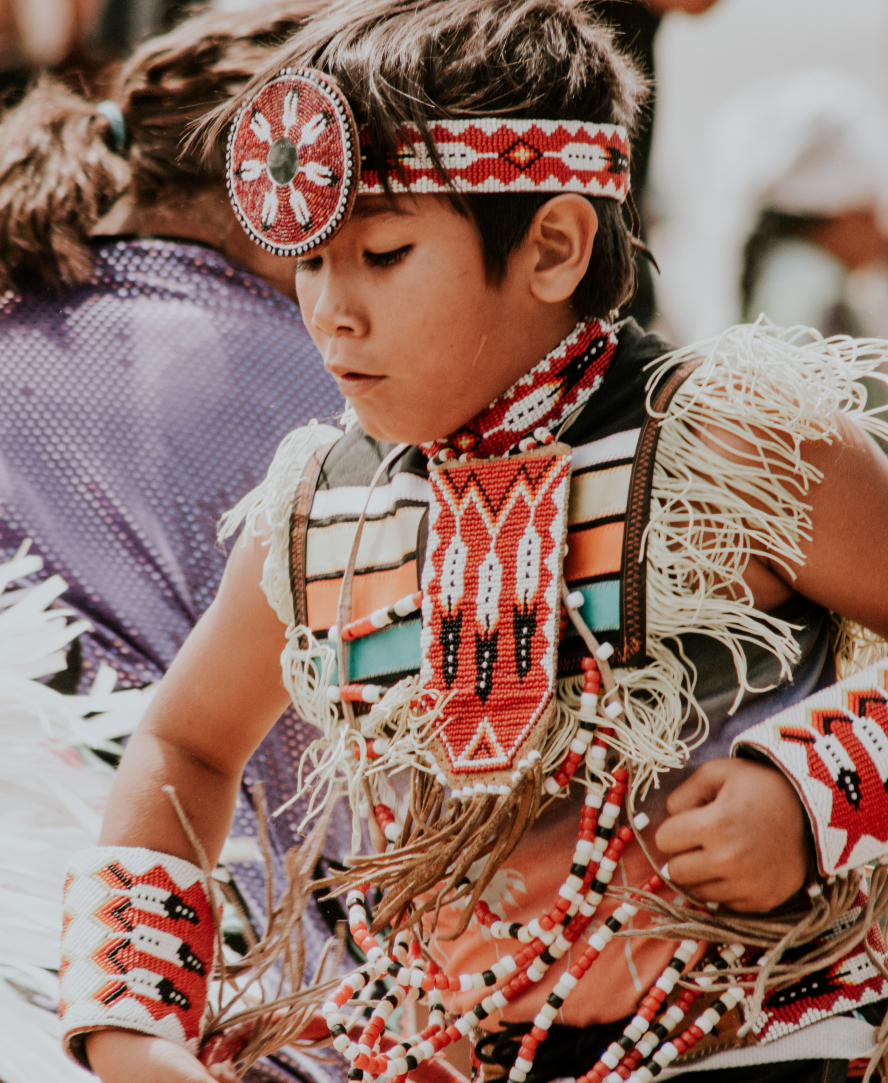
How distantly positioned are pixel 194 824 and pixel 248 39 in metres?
1.34

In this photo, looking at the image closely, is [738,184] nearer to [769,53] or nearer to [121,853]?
[769,53]

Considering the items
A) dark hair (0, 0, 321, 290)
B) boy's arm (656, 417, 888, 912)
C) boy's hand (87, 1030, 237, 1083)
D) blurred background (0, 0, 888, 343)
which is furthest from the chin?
blurred background (0, 0, 888, 343)

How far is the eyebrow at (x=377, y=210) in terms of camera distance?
3.59ft

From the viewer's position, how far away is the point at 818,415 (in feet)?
3.58

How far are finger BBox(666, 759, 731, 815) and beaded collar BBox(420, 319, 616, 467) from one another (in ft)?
1.07

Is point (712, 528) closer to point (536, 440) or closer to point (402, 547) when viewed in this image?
point (536, 440)

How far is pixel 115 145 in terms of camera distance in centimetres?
207

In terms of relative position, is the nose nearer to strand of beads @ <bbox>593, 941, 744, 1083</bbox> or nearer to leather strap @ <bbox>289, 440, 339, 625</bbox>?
leather strap @ <bbox>289, 440, 339, 625</bbox>

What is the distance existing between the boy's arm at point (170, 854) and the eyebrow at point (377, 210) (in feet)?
1.30

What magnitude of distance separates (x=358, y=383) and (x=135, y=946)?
1.81ft

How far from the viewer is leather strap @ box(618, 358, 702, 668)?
1084 mm

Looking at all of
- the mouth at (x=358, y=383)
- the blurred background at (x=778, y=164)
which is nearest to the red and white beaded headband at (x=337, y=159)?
the mouth at (x=358, y=383)

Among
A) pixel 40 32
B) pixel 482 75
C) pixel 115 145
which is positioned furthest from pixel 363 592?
pixel 40 32

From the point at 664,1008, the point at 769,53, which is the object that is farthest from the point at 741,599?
the point at 769,53
